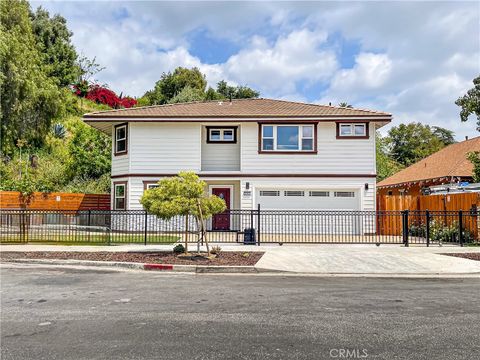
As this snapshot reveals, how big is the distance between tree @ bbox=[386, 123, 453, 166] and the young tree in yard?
49332 mm

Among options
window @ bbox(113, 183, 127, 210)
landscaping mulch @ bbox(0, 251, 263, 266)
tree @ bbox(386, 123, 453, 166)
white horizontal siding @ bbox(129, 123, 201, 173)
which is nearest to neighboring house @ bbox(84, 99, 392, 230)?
white horizontal siding @ bbox(129, 123, 201, 173)

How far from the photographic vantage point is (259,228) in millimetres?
17594

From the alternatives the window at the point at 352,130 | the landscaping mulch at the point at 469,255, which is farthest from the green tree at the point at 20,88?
the landscaping mulch at the point at 469,255

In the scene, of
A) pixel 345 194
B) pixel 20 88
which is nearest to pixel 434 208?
pixel 345 194

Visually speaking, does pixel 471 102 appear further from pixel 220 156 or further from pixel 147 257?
pixel 147 257

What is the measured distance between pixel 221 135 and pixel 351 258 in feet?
39.4

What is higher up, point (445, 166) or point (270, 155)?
point (270, 155)

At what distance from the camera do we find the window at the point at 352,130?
2300 cm

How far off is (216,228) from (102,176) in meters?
12.6

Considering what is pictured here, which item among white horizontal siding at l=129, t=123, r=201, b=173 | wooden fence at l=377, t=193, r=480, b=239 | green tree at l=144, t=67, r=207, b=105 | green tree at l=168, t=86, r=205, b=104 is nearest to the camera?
wooden fence at l=377, t=193, r=480, b=239

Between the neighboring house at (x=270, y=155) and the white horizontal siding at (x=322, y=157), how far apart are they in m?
0.05

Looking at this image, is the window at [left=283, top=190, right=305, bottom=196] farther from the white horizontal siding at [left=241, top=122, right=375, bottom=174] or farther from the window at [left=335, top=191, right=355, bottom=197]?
the window at [left=335, top=191, right=355, bottom=197]

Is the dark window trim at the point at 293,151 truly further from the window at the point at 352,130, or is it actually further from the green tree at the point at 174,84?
the green tree at the point at 174,84

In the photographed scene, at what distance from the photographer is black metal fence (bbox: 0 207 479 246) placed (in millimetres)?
17906
